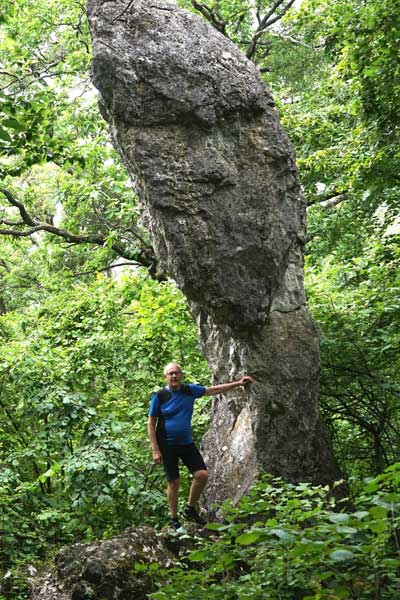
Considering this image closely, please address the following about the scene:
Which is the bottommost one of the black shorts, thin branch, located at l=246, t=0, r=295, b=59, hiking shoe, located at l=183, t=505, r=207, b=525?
hiking shoe, located at l=183, t=505, r=207, b=525

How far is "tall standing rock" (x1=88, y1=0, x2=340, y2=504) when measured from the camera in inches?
246

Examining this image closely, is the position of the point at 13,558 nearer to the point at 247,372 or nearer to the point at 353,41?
the point at 247,372

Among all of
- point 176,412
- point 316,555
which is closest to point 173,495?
point 176,412

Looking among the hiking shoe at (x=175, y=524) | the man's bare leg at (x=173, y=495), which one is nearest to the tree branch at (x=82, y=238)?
the man's bare leg at (x=173, y=495)

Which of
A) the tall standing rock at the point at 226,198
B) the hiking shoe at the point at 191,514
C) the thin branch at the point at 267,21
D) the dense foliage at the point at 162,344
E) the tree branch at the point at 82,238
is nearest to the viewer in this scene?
the dense foliage at the point at 162,344

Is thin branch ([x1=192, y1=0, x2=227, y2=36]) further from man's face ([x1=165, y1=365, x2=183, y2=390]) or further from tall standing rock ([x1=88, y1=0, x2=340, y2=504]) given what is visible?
man's face ([x1=165, y1=365, x2=183, y2=390])

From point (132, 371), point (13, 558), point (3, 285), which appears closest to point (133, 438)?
point (132, 371)

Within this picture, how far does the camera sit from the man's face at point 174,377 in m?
6.30

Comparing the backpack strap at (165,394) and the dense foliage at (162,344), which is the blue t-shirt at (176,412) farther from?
the dense foliage at (162,344)

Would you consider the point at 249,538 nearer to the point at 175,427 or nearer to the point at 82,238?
the point at 175,427

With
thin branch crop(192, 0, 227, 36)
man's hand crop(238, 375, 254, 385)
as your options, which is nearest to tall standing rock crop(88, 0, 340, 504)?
man's hand crop(238, 375, 254, 385)

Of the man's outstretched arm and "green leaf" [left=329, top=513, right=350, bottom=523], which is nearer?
"green leaf" [left=329, top=513, right=350, bottom=523]

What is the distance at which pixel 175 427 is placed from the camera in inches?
250

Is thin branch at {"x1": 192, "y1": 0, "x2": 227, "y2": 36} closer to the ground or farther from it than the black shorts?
farther from it
